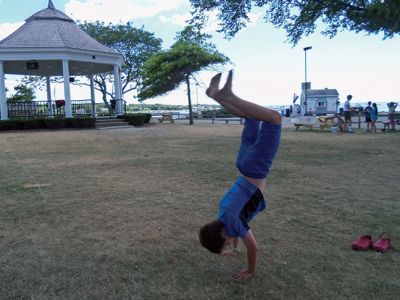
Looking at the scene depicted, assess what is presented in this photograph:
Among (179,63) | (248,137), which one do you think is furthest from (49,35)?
(248,137)

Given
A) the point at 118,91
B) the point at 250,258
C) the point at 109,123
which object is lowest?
the point at 250,258

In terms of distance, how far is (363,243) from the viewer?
368 centimetres

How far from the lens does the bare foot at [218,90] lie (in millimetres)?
2406

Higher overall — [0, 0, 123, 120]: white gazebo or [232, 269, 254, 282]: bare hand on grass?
[0, 0, 123, 120]: white gazebo

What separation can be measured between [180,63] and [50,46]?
28.9 feet

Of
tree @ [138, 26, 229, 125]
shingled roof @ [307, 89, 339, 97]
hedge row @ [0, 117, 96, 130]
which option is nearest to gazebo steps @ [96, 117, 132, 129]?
hedge row @ [0, 117, 96, 130]

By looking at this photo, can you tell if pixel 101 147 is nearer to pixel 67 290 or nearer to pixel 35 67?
pixel 67 290

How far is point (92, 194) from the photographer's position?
5.62 m

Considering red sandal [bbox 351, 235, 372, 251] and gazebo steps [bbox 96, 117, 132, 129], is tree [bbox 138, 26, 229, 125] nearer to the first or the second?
gazebo steps [bbox 96, 117, 132, 129]

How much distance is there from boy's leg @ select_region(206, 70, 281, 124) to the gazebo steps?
17.7m

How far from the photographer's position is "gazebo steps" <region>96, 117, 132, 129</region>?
19806 mm

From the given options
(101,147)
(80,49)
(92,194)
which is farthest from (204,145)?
(80,49)

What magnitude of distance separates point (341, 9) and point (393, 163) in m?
4.23

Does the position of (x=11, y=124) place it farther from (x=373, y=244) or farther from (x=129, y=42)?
(x=129, y=42)
